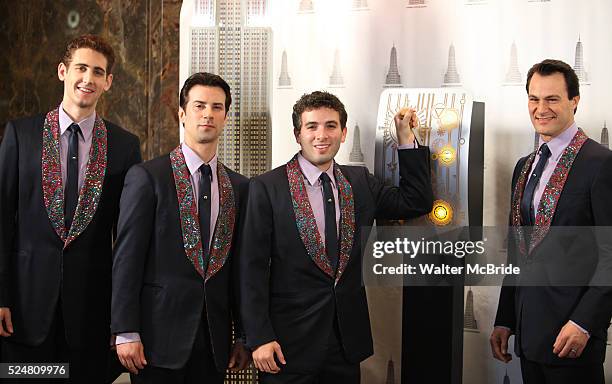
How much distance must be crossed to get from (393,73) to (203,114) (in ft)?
3.60

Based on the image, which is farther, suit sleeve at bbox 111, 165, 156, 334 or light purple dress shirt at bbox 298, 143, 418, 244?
light purple dress shirt at bbox 298, 143, 418, 244

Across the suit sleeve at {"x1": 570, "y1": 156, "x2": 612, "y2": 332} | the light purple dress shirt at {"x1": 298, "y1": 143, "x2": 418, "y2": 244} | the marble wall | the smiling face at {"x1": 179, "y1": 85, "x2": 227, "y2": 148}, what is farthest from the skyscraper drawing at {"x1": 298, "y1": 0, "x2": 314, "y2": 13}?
the suit sleeve at {"x1": 570, "y1": 156, "x2": 612, "y2": 332}

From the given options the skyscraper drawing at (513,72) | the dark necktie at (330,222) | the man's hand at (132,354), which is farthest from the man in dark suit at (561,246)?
the man's hand at (132,354)

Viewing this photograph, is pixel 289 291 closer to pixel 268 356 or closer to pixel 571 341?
pixel 268 356

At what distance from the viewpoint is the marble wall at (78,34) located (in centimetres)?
397

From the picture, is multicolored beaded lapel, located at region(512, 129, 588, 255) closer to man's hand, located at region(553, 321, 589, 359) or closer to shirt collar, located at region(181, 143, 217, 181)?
man's hand, located at region(553, 321, 589, 359)

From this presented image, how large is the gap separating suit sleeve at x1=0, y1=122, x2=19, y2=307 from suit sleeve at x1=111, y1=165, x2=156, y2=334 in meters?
0.43

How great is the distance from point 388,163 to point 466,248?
20.0 inches

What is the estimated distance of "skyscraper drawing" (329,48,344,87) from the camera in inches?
131

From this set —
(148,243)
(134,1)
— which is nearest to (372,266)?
(148,243)

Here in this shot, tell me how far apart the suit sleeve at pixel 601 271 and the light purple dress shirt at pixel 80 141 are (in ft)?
5.89

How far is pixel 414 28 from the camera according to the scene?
328 centimetres

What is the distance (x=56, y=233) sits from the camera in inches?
101

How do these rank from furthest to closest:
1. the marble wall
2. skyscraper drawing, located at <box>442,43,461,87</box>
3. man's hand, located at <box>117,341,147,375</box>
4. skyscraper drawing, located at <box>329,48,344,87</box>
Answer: the marble wall < skyscraper drawing, located at <box>329,48,344,87</box> < skyscraper drawing, located at <box>442,43,461,87</box> < man's hand, located at <box>117,341,147,375</box>
